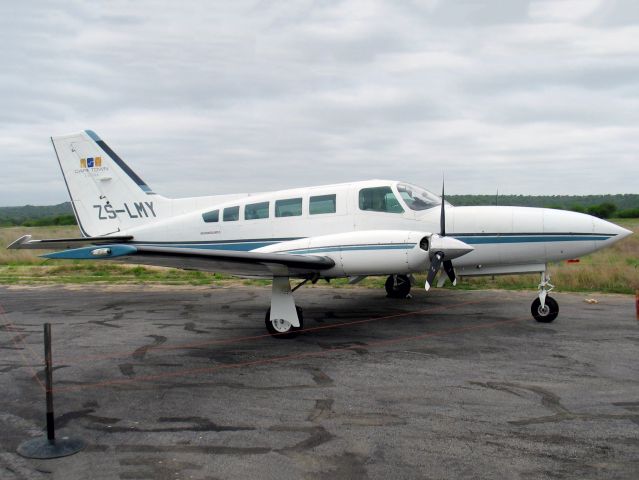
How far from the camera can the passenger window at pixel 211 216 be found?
1298 centimetres

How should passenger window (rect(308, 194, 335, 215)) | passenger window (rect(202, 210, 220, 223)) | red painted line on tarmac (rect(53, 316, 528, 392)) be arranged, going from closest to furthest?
red painted line on tarmac (rect(53, 316, 528, 392))
passenger window (rect(308, 194, 335, 215))
passenger window (rect(202, 210, 220, 223))

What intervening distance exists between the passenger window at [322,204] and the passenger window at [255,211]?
118 cm

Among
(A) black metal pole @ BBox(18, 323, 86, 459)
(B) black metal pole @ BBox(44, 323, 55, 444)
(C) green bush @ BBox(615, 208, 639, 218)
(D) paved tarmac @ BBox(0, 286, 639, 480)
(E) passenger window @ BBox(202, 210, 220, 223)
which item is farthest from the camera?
(C) green bush @ BBox(615, 208, 639, 218)

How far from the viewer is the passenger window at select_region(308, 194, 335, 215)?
38.5 ft

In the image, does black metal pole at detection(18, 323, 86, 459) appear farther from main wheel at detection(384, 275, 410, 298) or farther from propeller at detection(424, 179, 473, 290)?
main wheel at detection(384, 275, 410, 298)

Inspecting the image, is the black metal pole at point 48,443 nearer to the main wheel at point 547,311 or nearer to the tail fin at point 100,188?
the main wheel at point 547,311

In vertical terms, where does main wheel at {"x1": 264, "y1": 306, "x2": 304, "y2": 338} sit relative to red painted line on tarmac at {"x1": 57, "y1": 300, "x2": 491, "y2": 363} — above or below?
above

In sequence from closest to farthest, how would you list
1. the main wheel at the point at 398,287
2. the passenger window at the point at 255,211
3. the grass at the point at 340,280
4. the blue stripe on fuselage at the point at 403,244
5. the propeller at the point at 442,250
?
the propeller at the point at 442,250
the blue stripe on fuselage at the point at 403,244
the passenger window at the point at 255,211
the main wheel at the point at 398,287
the grass at the point at 340,280

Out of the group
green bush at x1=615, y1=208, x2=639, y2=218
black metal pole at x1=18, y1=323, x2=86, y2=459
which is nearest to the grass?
black metal pole at x1=18, y1=323, x2=86, y2=459

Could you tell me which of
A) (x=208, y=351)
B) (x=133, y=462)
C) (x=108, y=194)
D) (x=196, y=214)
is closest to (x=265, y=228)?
(x=196, y=214)

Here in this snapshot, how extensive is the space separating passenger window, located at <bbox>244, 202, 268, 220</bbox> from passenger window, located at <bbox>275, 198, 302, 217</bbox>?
32 cm

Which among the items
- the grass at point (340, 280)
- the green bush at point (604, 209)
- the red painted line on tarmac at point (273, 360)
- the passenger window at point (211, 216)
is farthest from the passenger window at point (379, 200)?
the green bush at point (604, 209)

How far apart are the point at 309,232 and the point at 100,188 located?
6.73 metres

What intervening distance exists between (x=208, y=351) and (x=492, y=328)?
221 inches
